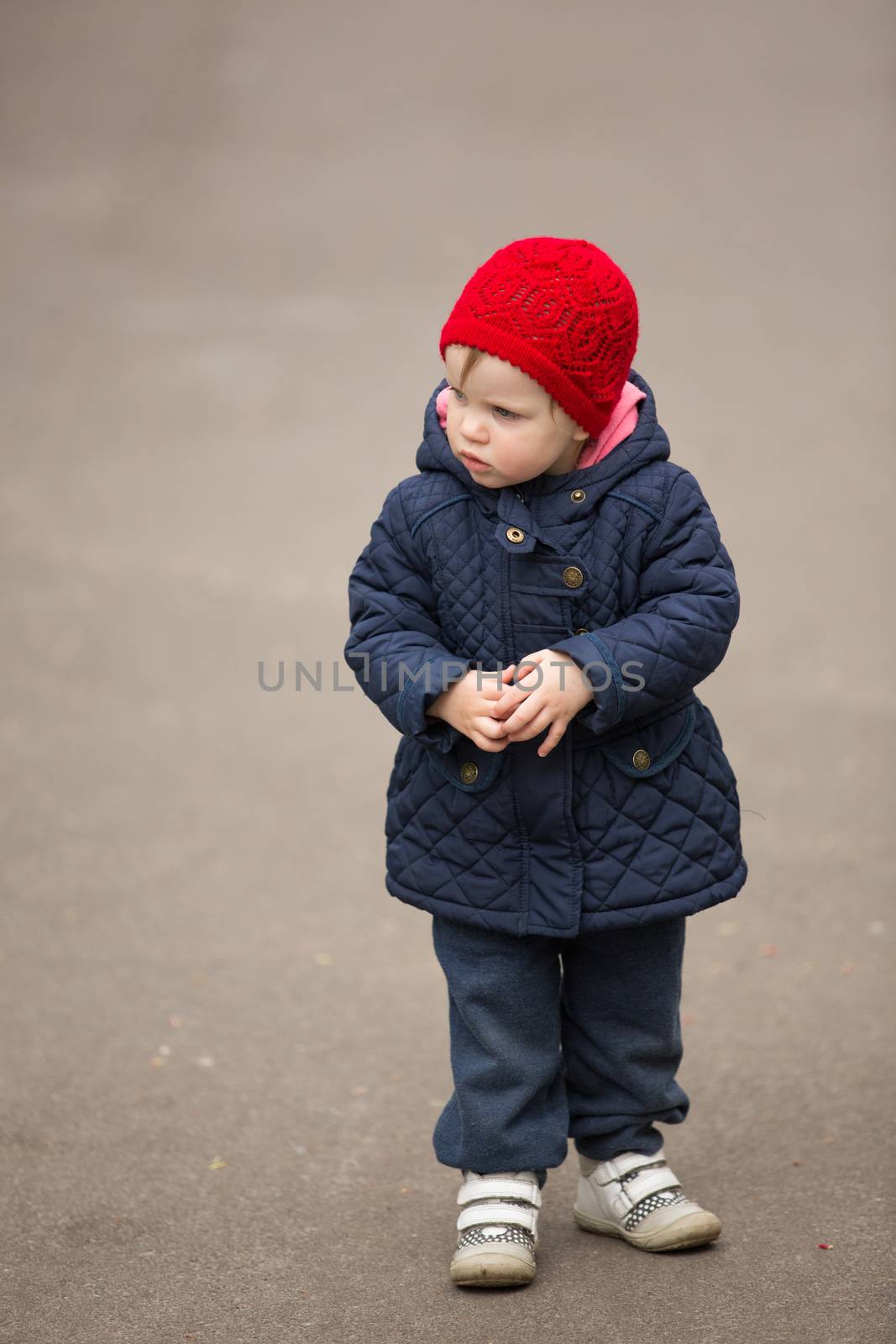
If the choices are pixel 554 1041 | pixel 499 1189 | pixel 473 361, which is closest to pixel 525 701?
pixel 473 361

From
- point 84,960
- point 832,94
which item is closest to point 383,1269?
point 84,960

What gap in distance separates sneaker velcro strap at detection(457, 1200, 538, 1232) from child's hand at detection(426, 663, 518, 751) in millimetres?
732

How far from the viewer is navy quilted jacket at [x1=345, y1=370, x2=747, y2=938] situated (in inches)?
92.1

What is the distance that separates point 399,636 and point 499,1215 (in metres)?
0.89

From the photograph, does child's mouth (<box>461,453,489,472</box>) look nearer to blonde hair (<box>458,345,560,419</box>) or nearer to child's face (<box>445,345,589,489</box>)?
child's face (<box>445,345,589,489</box>)

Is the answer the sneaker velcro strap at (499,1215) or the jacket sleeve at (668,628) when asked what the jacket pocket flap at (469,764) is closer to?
the jacket sleeve at (668,628)

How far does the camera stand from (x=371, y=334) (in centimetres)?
844

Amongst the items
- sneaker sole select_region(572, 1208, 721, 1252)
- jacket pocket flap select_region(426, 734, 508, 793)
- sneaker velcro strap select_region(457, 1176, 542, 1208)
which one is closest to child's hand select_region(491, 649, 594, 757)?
jacket pocket flap select_region(426, 734, 508, 793)

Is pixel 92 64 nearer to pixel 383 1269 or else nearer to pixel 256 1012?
pixel 256 1012

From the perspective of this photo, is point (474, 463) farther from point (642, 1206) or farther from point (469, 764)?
point (642, 1206)

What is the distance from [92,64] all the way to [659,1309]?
33.3 ft

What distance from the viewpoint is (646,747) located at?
2.40 m

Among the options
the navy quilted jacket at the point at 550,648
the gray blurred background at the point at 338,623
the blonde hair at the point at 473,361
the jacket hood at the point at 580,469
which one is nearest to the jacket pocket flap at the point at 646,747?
the navy quilted jacket at the point at 550,648

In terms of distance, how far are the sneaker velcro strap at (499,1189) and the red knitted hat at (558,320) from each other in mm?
1133
